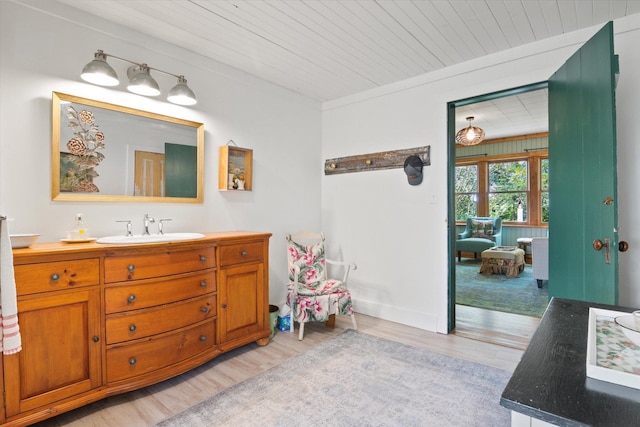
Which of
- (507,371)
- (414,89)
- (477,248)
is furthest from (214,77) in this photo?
(477,248)

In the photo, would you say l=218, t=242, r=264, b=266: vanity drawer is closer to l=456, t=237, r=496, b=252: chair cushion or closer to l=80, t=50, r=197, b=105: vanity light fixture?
l=80, t=50, r=197, b=105: vanity light fixture

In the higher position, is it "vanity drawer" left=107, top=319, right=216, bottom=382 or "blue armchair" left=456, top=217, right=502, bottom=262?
"blue armchair" left=456, top=217, right=502, bottom=262

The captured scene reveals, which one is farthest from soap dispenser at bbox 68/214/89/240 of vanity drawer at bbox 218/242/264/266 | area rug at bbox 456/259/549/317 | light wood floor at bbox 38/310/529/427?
area rug at bbox 456/259/549/317

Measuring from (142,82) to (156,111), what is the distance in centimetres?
34

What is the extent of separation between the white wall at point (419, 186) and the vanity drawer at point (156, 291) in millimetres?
1894

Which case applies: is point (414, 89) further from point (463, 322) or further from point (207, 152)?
point (463, 322)

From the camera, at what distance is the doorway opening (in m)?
3.22

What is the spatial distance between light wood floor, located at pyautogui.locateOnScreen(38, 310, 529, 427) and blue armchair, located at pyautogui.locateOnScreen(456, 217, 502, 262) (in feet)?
11.5

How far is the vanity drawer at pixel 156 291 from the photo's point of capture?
196 centimetres

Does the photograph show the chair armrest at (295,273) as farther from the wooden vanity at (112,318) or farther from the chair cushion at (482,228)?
the chair cushion at (482,228)

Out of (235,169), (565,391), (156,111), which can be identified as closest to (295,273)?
(235,169)

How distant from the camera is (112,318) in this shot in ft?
6.40

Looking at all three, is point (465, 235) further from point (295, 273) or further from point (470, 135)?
point (295, 273)

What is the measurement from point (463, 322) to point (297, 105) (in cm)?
302
